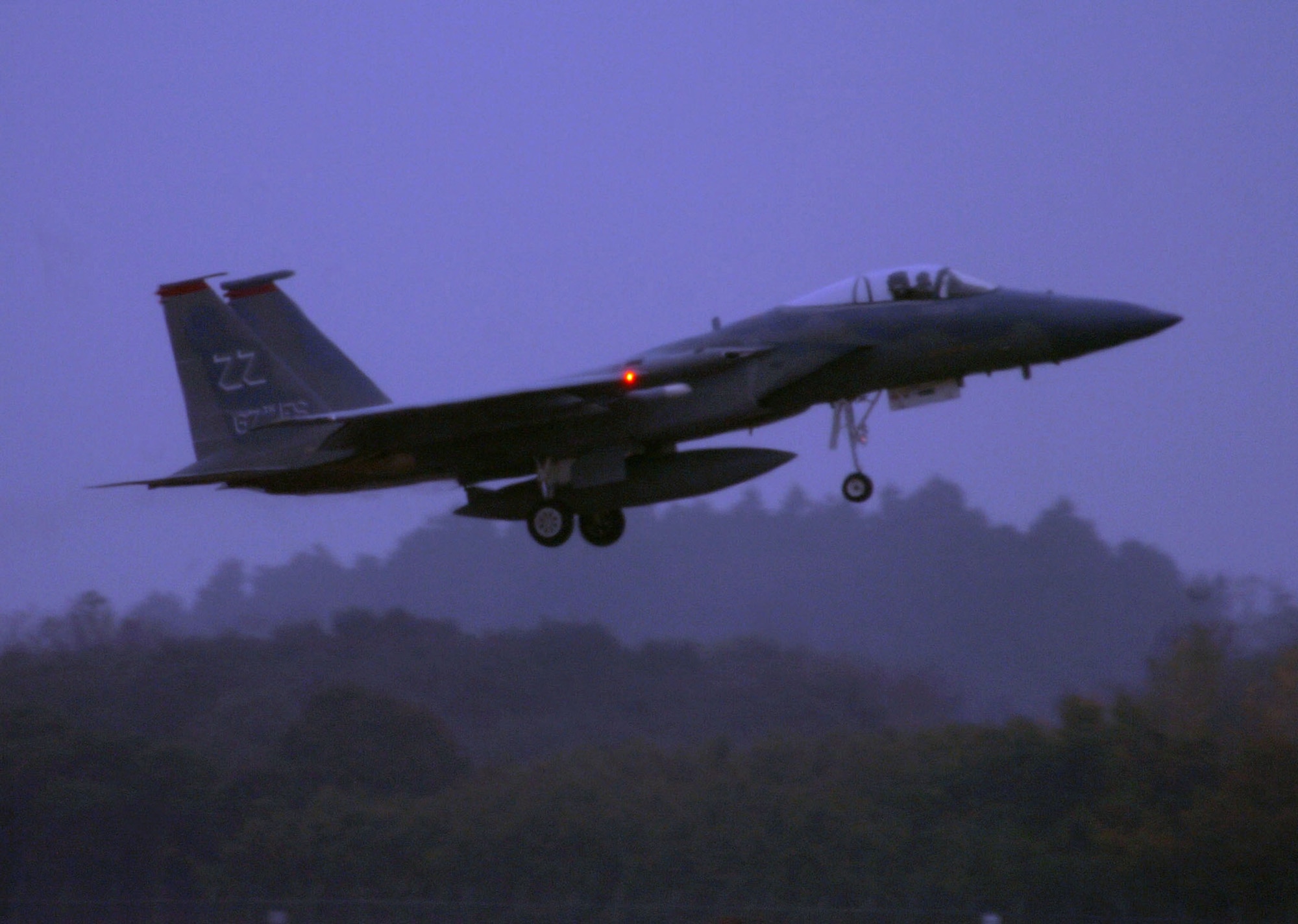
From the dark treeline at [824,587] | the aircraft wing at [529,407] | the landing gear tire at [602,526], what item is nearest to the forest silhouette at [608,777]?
the dark treeline at [824,587]

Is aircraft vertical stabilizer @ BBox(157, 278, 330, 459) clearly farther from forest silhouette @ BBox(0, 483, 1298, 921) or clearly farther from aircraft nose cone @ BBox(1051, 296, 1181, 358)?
forest silhouette @ BBox(0, 483, 1298, 921)

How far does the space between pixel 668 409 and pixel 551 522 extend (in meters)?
2.00

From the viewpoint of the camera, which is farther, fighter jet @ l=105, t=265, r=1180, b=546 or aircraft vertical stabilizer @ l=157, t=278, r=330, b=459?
aircraft vertical stabilizer @ l=157, t=278, r=330, b=459

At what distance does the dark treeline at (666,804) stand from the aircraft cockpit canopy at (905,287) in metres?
15.7

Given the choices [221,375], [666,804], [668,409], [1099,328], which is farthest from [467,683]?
[1099,328]

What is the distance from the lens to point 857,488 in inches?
727

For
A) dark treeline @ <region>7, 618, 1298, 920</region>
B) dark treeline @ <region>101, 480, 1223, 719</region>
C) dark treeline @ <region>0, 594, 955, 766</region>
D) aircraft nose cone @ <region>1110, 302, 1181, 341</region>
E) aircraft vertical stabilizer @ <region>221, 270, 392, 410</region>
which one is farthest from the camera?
dark treeline @ <region>101, 480, 1223, 719</region>

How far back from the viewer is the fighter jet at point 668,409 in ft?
60.4

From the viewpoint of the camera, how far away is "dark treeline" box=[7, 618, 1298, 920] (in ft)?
102

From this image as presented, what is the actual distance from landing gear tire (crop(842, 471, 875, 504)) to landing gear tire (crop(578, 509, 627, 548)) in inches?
124

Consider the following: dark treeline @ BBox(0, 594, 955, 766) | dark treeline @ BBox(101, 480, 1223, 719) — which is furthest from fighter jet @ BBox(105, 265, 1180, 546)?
dark treeline @ BBox(101, 480, 1223, 719)

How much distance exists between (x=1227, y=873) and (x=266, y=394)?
19820 mm

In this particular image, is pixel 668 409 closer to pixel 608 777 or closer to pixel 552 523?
pixel 552 523

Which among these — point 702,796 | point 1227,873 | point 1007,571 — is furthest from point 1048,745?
point 1007,571
